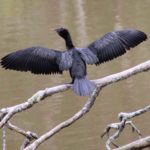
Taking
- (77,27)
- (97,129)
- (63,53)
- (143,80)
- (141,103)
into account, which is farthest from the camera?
(77,27)

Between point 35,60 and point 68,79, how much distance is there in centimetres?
522

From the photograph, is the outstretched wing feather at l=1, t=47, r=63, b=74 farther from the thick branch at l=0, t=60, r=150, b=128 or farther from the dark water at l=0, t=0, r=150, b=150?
the dark water at l=0, t=0, r=150, b=150

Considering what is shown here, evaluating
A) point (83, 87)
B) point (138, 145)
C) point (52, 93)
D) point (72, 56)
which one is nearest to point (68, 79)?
point (72, 56)

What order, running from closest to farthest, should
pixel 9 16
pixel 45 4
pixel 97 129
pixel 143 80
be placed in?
pixel 97 129 → pixel 143 80 → pixel 9 16 → pixel 45 4

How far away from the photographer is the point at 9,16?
17.6 metres

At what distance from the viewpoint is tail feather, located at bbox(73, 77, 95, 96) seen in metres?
4.04

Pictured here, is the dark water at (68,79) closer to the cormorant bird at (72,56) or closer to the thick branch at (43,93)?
the cormorant bird at (72,56)

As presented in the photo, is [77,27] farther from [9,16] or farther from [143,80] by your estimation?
→ [143,80]

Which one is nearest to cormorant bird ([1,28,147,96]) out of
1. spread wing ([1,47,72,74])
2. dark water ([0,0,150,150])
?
spread wing ([1,47,72,74])

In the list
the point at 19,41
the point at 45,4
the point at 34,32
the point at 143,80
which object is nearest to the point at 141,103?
the point at 143,80

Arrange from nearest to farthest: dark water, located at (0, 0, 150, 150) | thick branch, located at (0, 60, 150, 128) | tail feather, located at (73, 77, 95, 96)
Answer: thick branch, located at (0, 60, 150, 128) < tail feather, located at (73, 77, 95, 96) < dark water, located at (0, 0, 150, 150)

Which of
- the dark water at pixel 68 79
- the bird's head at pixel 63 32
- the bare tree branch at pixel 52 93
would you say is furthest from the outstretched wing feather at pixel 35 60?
the dark water at pixel 68 79

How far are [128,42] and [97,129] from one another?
11.2ft

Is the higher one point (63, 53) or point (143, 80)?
point (63, 53)
